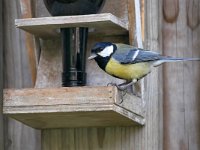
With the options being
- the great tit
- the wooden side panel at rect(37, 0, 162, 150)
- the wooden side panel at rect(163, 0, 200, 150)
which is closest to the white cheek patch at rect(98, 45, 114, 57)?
the great tit

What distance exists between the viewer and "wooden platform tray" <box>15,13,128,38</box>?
9.48 ft

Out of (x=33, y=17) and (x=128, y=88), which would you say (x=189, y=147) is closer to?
(x=128, y=88)

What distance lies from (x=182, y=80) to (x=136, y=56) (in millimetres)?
228

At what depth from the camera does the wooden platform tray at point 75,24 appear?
9.48 feet

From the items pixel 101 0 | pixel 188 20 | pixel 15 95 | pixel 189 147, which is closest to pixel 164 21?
pixel 188 20

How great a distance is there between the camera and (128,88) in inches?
118

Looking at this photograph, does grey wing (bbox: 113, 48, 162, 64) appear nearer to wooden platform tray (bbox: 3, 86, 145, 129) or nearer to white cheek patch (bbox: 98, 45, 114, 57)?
white cheek patch (bbox: 98, 45, 114, 57)

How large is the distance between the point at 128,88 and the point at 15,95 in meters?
0.43

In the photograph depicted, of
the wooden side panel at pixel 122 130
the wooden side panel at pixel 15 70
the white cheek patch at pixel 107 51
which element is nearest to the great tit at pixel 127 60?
the white cheek patch at pixel 107 51

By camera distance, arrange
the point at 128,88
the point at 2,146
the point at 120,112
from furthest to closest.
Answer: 1. the point at 2,146
2. the point at 128,88
3. the point at 120,112

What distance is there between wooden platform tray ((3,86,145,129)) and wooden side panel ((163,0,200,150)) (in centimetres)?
24

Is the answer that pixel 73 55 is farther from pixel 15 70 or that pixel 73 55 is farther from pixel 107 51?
pixel 15 70

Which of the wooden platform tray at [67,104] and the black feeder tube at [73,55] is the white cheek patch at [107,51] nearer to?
the black feeder tube at [73,55]

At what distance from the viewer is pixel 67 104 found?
276cm
